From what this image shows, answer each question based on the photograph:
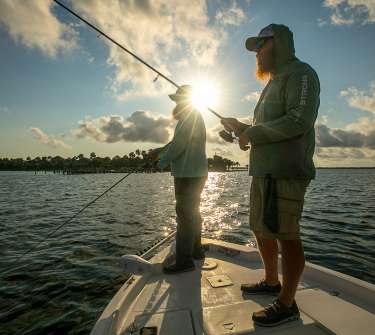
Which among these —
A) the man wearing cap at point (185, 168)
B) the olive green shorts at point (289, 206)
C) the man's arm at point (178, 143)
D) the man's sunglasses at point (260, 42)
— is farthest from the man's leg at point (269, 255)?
the man's sunglasses at point (260, 42)

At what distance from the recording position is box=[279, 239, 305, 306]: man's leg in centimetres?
267

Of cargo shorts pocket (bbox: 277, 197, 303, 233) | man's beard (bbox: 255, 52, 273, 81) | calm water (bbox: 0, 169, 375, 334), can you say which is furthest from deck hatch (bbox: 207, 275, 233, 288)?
man's beard (bbox: 255, 52, 273, 81)

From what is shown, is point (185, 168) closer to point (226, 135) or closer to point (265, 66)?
point (226, 135)

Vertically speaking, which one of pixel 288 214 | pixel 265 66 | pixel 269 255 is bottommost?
pixel 269 255

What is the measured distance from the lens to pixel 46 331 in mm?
4688

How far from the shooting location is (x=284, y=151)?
104 inches

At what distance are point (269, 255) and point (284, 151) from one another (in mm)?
1314

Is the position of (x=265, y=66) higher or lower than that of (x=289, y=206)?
higher

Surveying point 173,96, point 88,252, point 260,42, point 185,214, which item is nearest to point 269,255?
→ point 185,214

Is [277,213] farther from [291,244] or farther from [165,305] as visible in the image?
[165,305]

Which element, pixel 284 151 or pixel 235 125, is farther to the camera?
pixel 235 125

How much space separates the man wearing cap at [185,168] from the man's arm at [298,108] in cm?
200

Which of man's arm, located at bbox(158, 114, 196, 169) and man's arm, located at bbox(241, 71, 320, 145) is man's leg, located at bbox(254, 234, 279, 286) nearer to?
man's arm, located at bbox(241, 71, 320, 145)

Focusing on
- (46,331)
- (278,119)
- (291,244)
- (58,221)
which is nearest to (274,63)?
(278,119)
